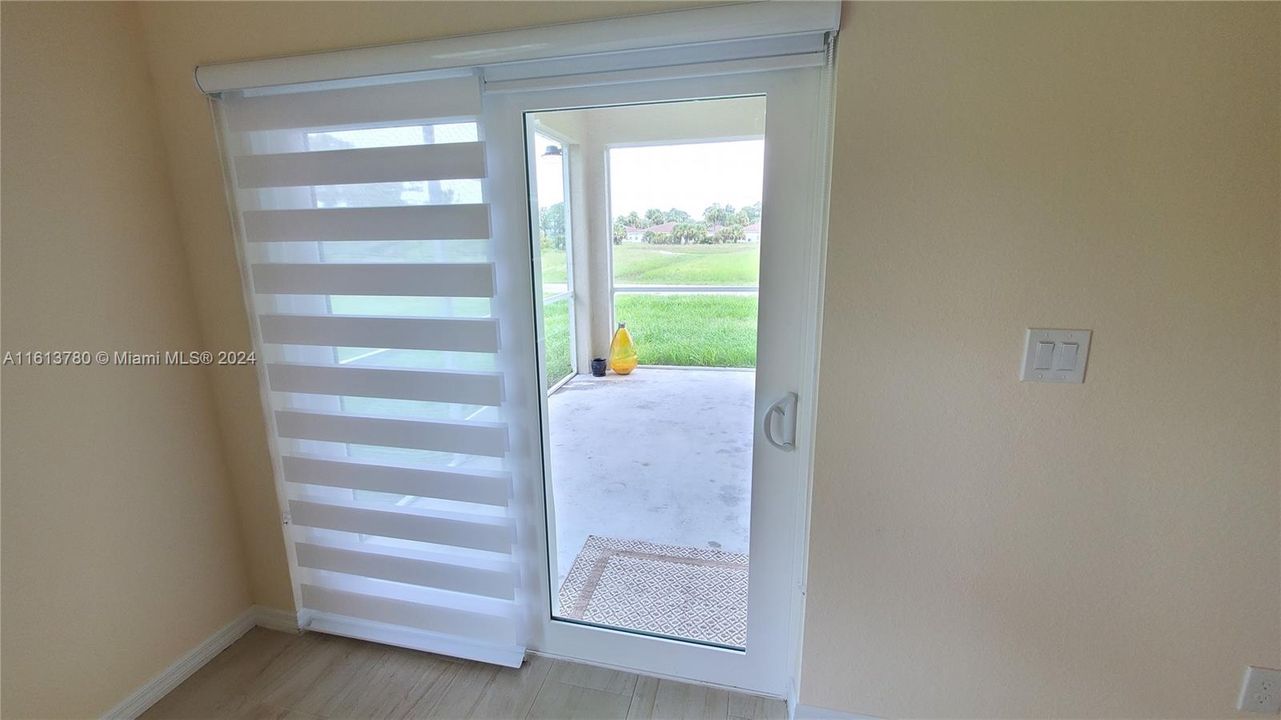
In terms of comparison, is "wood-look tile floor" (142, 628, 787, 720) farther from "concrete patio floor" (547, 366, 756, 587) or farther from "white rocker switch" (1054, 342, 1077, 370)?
"white rocker switch" (1054, 342, 1077, 370)

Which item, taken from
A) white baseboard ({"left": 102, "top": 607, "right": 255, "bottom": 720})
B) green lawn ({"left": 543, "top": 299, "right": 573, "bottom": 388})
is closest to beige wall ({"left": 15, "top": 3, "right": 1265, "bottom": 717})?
green lawn ({"left": 543, "top": 299, "right": 573, "bottom": 388})

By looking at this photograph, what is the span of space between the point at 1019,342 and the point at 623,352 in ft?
4.29

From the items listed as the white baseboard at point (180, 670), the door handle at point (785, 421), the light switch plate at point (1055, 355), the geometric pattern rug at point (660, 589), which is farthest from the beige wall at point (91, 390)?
the light switch plate at point (1055, 355)

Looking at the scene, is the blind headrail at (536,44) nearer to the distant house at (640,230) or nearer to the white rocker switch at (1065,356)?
the distant house at (640,230)

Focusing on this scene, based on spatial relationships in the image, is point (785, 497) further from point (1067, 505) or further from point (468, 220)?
point (468, 220)

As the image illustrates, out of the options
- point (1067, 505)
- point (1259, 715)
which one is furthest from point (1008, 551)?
point (1259, 715)

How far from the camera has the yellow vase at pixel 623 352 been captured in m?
1.97

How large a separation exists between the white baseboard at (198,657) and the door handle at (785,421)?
6.17ft

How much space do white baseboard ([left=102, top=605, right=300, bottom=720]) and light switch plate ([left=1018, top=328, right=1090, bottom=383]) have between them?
2497mm

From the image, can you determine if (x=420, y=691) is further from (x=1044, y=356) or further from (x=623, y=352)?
(x=1044, y=356)

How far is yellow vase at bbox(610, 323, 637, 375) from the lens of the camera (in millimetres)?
1970

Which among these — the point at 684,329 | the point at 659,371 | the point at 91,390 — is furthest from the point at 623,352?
the point at 91,390

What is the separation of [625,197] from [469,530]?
3.85 feet

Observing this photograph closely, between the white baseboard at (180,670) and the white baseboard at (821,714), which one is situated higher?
the white baseboard at (821,714)
